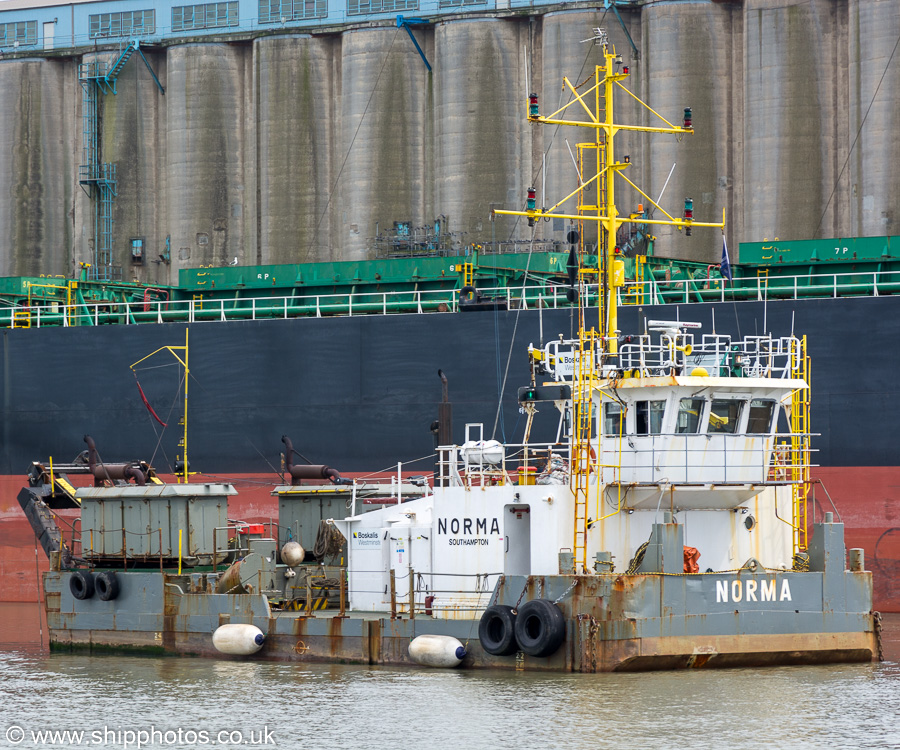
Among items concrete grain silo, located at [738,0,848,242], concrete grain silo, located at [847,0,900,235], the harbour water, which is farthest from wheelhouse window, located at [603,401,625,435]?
concrete grain silo, located at [738,0,848,242]

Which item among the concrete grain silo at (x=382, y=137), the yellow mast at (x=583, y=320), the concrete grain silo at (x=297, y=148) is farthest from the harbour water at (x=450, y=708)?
the concrete grain silo at (x=297, y=148)

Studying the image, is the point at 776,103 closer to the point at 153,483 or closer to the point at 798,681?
the point at 153,483

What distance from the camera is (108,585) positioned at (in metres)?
23.9

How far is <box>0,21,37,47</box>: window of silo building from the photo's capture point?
5234 centimetres

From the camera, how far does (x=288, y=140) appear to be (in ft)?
155

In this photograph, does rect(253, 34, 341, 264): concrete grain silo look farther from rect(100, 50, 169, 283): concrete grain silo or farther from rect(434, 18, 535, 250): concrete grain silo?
rect(100, 50, 169, 283): concrete grain silo

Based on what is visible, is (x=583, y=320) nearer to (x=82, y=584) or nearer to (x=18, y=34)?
(x=82, y=584)

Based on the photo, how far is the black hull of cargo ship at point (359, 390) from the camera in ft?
94.1

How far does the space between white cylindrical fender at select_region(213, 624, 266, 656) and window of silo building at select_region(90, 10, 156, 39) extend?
33385 mm

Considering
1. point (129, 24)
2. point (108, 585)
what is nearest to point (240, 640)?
point (108, 585)

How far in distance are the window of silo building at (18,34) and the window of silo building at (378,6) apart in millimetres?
12247

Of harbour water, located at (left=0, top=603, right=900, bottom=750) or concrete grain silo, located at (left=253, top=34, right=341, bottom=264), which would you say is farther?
concrete grain silo, located at (left=253, top=34, right=341, bottom=264)

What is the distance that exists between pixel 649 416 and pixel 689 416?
1.78ft

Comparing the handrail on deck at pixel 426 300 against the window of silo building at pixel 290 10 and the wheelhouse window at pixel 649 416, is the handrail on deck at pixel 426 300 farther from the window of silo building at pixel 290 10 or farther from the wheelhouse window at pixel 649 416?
the window of silo building at pixel 290 10
